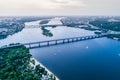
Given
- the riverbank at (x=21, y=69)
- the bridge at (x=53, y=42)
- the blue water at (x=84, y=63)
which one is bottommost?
the bridge at (x=53, y=42)

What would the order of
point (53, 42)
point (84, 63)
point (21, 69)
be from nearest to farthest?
point (21, 69)
point (84, 63)
point (53, 42)

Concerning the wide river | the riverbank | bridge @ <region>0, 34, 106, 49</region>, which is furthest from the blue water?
bridge @ <region>0, 34, 106, 49</region>

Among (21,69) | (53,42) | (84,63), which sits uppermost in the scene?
(21,69)

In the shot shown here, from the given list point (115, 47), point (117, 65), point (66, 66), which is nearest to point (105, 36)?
point (115, 47)

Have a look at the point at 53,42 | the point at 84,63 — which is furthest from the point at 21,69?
the point at 53,42

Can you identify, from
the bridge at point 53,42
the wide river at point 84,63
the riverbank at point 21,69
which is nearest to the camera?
the riverbank at point 21,69

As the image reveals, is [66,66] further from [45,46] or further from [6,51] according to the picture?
[45,46]

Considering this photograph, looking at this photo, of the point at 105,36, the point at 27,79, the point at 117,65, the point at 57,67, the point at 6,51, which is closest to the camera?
the point at 27,79

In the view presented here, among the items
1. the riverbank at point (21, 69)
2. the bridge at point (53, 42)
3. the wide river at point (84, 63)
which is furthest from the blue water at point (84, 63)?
the bridge at point (53, 42)

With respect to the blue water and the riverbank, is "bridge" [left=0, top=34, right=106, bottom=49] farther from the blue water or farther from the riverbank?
the riverbank

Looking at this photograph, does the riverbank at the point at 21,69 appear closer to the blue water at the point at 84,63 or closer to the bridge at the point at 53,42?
A: the blue water at the point at 84,63

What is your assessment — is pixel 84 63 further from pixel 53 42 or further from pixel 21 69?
pixel 53 42
